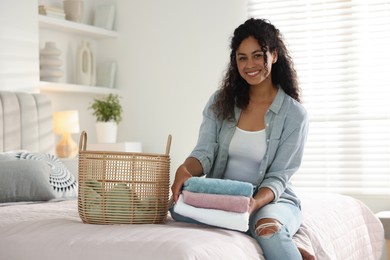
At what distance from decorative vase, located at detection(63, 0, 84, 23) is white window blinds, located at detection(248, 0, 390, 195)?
1562 millimetres

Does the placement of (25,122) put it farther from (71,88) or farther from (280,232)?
(280,232)

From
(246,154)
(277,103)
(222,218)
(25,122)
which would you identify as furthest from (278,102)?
(25,122)

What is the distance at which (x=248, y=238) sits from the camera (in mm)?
2271

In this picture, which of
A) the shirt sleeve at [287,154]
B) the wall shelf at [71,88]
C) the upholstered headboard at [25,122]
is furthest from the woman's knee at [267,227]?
the wall shelf at [71,88]

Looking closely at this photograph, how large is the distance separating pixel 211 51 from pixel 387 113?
1.43 m

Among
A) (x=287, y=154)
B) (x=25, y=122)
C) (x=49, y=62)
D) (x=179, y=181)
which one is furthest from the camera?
(x=49, y=62)

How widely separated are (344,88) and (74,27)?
2.09 metres

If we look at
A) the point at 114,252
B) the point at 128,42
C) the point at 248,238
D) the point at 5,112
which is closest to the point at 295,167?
the point at 248,238

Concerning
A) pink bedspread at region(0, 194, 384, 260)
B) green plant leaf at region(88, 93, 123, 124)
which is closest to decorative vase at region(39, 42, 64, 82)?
green plant leaf at region(88, 93, 123, 124)

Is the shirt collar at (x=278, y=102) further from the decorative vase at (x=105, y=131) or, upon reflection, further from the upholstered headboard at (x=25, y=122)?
the decorative vase at (x=105, y=131)

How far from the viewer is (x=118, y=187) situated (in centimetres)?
229

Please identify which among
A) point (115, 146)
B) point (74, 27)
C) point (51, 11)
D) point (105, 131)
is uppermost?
point (51, 11)

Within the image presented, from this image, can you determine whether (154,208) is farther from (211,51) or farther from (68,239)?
(211,51)

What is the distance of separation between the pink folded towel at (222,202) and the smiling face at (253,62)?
607 millimetres
